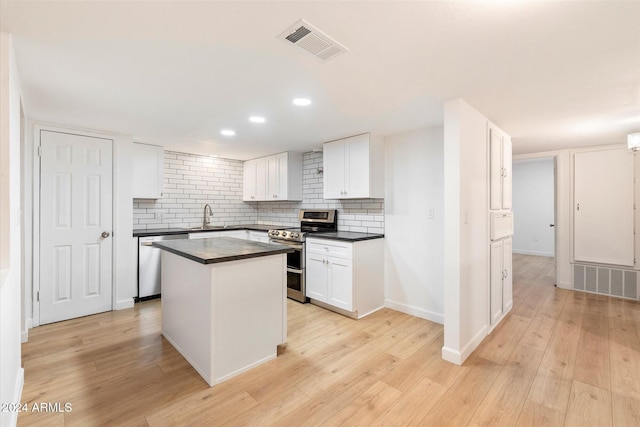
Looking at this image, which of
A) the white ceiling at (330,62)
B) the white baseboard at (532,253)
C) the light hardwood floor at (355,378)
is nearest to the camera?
the white ceiling at (330,62)

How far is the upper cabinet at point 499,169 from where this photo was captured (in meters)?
2.94

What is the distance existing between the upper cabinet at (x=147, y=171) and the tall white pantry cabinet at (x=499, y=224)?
422 centimetres

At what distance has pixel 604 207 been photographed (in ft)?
13.5

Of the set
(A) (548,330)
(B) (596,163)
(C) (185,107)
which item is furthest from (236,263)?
(B) (596,163)

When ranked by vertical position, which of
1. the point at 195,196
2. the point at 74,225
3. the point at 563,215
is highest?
the point at 195,196

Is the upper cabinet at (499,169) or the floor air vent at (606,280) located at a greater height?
the upper cabinet at (499,169)

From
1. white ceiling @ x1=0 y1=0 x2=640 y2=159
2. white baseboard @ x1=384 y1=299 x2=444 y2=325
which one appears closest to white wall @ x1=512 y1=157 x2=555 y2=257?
white ceiling @ x1=0 y1=0 x2=640 y2=159

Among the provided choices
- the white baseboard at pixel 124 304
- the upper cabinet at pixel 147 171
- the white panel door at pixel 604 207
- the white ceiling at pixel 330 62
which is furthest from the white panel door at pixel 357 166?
the white panel door at pixel 604 207

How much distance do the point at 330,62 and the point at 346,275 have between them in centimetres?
229

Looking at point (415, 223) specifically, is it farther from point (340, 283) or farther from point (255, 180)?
point (255, 180)

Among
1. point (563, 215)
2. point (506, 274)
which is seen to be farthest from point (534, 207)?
point (506, 274)

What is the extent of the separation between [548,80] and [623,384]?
222 centimetres

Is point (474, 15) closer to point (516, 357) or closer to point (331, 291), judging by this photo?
point (516, 357)

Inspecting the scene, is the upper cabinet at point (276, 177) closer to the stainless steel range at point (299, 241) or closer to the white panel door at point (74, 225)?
the stainless steel range at point (299, 241)
